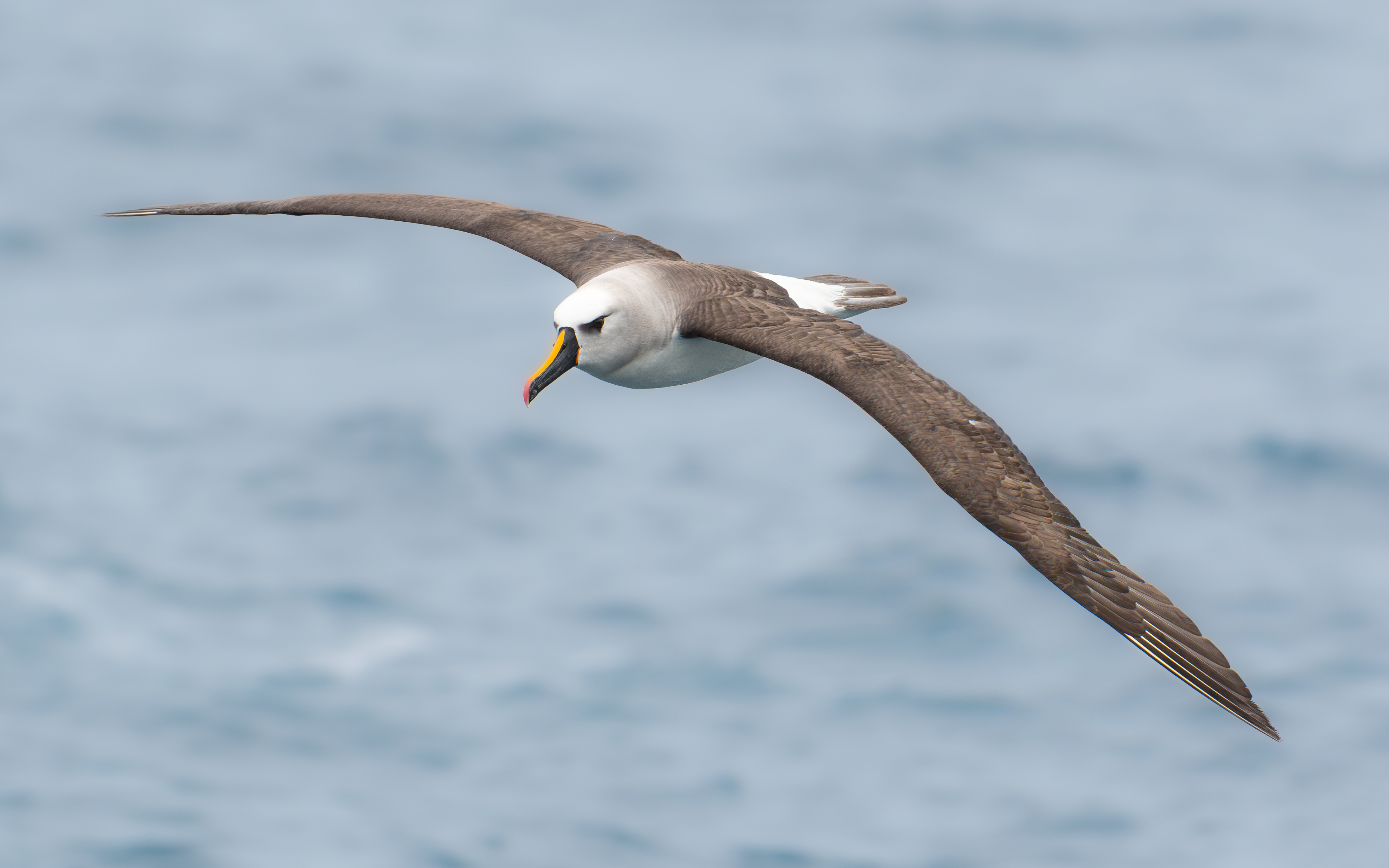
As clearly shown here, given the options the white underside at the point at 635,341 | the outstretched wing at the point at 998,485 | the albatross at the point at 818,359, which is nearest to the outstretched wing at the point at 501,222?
the albatross at the point at 818,359

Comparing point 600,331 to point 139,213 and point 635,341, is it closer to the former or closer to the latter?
point 635,341

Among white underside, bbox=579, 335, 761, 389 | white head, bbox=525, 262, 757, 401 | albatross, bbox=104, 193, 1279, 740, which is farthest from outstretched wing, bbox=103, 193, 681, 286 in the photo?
white underside, bbox=579, 335, 761, 389

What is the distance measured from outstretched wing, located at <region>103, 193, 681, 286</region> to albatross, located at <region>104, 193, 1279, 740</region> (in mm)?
20

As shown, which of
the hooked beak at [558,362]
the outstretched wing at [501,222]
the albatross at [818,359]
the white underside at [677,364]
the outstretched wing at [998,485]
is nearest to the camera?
the outstretched wing at [998,485]

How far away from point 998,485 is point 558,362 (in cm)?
351

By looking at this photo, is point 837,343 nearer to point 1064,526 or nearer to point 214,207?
point 1064,526

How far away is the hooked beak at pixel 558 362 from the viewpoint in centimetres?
1370

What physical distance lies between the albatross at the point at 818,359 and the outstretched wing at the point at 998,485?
Result: 11 mm

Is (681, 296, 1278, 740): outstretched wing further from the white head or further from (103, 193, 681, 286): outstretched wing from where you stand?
(103, 193, 681, 286): outstretched wing

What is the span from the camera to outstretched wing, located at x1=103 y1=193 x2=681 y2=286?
16.1 m

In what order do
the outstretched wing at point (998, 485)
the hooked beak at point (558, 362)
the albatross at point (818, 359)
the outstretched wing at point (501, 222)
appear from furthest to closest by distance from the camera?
the outstretched wing at point (501, 222), the hooked beak at point (558, 362), the albatross at point (818, 359), the outstretched wing at point (998, 485)

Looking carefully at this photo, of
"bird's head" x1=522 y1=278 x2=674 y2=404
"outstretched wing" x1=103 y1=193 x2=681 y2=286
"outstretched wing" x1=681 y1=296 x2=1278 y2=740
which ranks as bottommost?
"outstretched wing" x1=681 y1=296 x2=1278 y2=740

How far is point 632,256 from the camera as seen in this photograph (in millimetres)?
15898

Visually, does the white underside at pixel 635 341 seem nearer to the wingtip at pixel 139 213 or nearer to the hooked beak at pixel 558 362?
the hooked beak at pixel 558 362
